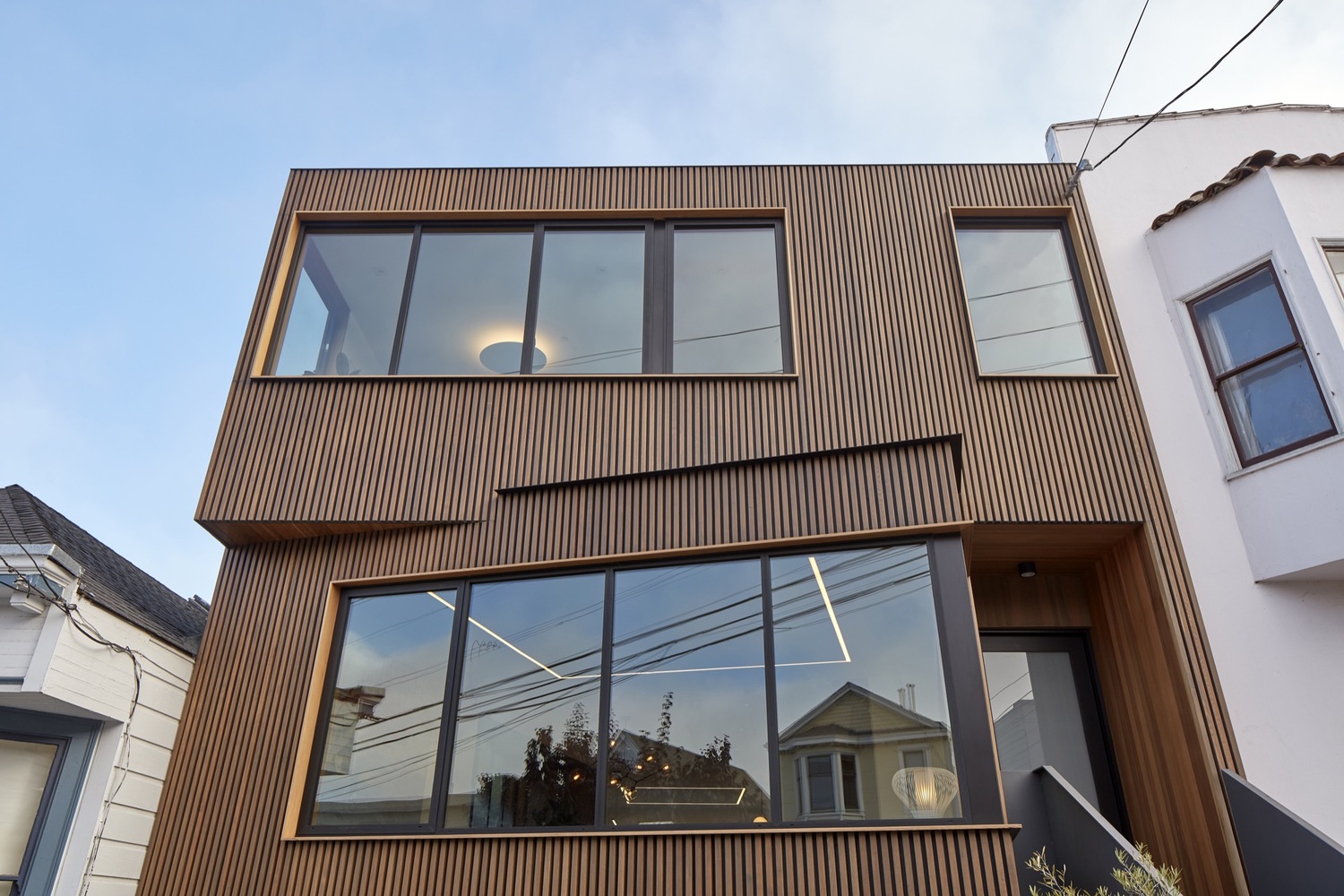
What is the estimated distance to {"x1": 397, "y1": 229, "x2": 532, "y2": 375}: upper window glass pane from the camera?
7.46 m

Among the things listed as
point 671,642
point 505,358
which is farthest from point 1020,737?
point 505,358

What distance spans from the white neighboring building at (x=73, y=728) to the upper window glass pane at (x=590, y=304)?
3488 millimetres

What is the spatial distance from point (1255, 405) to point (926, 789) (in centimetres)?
418

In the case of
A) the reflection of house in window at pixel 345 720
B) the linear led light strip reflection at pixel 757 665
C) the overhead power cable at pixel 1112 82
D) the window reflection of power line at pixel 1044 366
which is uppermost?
the overhead power cable at pixel 1112 82

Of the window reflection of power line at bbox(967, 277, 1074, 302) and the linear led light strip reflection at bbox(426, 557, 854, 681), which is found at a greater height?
the window reflection of power line at bbox(967, 277, 1074, 302)

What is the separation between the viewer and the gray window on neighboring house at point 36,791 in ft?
17.8

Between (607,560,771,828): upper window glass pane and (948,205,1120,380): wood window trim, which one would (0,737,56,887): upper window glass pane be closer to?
(607,560,771,828): upper window glass pane

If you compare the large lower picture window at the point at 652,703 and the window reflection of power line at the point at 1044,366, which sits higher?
the window reflection of power line at the point at 1044,366

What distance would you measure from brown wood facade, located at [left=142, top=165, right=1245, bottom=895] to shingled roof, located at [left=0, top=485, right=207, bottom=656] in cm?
54

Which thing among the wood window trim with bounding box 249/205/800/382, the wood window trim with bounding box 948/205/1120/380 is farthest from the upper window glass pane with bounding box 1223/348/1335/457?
the wood window trim with bounding box 249/205/800/382

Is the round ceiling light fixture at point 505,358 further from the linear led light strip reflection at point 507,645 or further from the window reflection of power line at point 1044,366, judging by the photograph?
the window reflection of power line at point 1044,366

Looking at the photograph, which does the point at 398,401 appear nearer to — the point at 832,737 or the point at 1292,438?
the point at 832,737

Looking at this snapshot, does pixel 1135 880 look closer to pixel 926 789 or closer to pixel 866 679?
pixel 926 789

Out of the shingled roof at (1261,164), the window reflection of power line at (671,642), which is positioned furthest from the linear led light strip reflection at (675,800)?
the shingled roof at (1261,164)
